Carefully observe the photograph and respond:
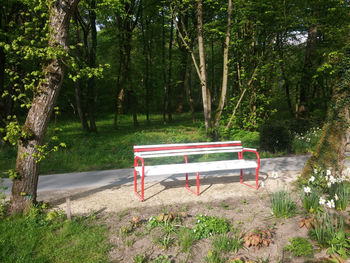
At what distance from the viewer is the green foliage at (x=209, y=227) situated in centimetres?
346

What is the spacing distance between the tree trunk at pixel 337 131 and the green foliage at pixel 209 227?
236cm

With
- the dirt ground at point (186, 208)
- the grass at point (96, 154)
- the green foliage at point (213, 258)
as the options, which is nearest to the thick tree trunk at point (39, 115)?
the dirt ground at point (186, 208)

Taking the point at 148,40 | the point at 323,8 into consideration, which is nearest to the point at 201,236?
the point at 323,8

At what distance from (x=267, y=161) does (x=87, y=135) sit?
7.92m

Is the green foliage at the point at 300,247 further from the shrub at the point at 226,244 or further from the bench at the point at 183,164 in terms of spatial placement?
the bench at the point at 183,164

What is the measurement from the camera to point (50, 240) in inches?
133

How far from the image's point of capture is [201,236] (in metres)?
3.43

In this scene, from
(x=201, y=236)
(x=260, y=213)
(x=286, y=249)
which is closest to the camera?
(x=286, y=249)

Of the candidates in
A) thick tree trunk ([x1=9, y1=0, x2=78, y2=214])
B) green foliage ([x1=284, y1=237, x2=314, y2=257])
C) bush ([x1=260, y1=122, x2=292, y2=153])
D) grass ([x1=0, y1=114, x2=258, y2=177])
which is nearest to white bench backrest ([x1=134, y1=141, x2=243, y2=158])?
thick tree trunk ([x1=9, y1=0, x2=78, y2=214])

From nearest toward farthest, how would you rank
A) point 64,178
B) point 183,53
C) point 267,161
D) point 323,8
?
point 64,178 → point 267,161 → point 323,8 → point 183,53

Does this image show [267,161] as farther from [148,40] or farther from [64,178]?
[148,40]

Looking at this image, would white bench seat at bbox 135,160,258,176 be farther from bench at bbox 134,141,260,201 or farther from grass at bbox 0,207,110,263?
grass at bbox 0,207,110,263

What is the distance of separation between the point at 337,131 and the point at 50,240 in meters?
4.80

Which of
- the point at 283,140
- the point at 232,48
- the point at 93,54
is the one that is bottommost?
the point at 283,140
